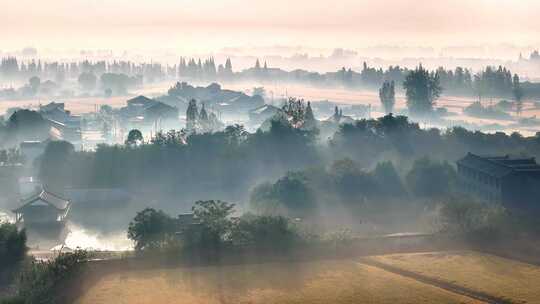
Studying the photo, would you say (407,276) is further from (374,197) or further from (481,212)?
(374,197)

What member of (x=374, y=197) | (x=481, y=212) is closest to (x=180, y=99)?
(x=374, y=197)

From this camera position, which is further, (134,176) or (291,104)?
(291,104)

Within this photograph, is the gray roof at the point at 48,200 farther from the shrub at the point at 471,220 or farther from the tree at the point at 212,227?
the shrub at the point at 471,220

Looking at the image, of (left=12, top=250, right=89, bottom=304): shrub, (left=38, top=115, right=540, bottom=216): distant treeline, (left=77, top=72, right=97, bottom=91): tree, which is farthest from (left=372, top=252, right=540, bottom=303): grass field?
(left=77, top=72, right=97, bottom=91): tree

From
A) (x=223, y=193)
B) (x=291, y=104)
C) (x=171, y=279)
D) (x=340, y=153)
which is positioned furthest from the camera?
(x=291, y=104)

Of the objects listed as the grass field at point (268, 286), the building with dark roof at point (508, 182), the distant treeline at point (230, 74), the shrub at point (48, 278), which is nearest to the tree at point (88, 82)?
the distant treeline at point (230, 74)

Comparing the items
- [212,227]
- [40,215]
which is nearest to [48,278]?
[212,227]

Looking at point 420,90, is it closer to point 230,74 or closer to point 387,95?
point 387,95
